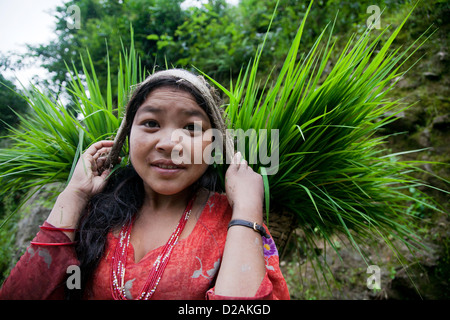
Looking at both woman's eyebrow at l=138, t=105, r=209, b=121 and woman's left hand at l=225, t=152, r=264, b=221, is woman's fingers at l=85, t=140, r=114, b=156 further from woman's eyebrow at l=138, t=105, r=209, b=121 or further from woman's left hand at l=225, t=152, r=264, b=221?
woman's left hand at l=225, t=152, r=264, b=221

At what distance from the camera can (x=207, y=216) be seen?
3.33 feet

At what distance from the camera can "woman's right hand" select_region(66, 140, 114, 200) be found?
1025 mm

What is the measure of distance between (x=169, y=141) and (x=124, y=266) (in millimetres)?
447

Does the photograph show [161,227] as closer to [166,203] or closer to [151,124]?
[166,203]

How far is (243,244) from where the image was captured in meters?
0.84

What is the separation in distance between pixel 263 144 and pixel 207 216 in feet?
1.20

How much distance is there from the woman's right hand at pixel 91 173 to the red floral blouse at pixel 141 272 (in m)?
0.18

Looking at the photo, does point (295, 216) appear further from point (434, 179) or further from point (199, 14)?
point (199, 14)

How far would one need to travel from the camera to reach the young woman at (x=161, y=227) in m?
0.85

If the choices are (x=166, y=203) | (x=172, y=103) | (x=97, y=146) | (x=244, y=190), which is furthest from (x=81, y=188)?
(x=244, y=190)

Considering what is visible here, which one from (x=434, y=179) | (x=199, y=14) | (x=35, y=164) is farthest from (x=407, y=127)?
(x=199, y=14)

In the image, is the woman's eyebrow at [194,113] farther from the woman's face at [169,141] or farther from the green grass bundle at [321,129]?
the green grass bundle at [321,129]

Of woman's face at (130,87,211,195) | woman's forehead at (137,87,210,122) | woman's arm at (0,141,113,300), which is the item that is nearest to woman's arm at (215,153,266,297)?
woman's face at (130,87,211,195)

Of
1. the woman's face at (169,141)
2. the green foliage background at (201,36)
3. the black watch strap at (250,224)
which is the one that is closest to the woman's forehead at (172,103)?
the woman's face at (169,141)
